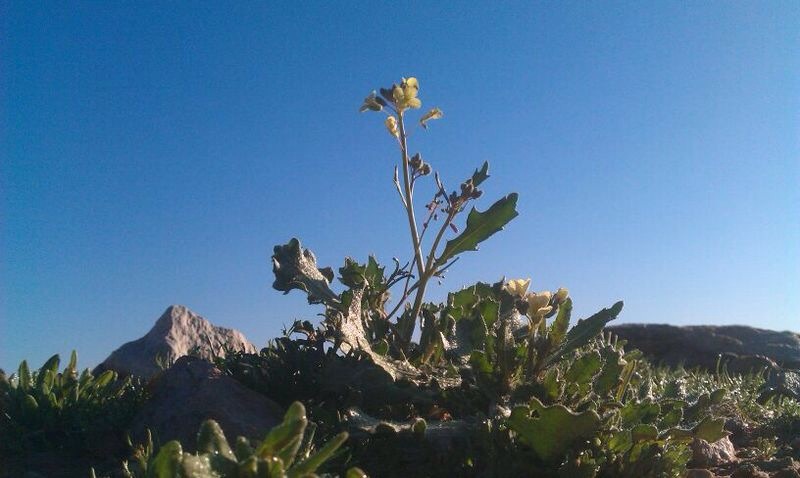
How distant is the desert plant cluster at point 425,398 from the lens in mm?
2436

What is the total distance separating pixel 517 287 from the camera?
3.19 m

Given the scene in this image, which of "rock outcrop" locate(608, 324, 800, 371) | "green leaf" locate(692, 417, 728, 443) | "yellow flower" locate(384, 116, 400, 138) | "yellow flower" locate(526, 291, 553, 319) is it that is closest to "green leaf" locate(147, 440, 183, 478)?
"yellow flower" locate(526, 291, 553, 319)

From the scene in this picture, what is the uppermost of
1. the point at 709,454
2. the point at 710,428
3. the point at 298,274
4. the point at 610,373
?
the point at 298,274

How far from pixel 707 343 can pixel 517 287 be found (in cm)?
518

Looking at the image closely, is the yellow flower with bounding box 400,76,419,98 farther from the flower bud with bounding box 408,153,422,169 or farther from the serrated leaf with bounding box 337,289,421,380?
the serrated leaf with bounding box 337,289,421,380

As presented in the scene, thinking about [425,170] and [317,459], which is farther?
[425,170]

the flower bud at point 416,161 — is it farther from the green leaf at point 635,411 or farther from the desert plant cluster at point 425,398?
the green leaf at point 635,411

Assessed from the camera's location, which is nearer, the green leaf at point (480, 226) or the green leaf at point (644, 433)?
the green leaf at point (644, 433)

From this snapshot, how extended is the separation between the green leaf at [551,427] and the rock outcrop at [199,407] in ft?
3.27

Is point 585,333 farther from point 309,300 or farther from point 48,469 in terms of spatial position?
point 48,469

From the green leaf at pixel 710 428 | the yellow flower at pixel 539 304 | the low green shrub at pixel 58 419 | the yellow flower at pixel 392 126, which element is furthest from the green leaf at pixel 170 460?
the yellow flower at pixel 392 126

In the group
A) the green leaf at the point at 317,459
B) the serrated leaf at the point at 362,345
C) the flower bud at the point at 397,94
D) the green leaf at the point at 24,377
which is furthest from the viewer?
the flower bud at the point at 397,94

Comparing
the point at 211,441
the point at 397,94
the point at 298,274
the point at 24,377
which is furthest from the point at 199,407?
the point at 397,94

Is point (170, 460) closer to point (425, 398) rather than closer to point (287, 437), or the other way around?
point (287, 437)
